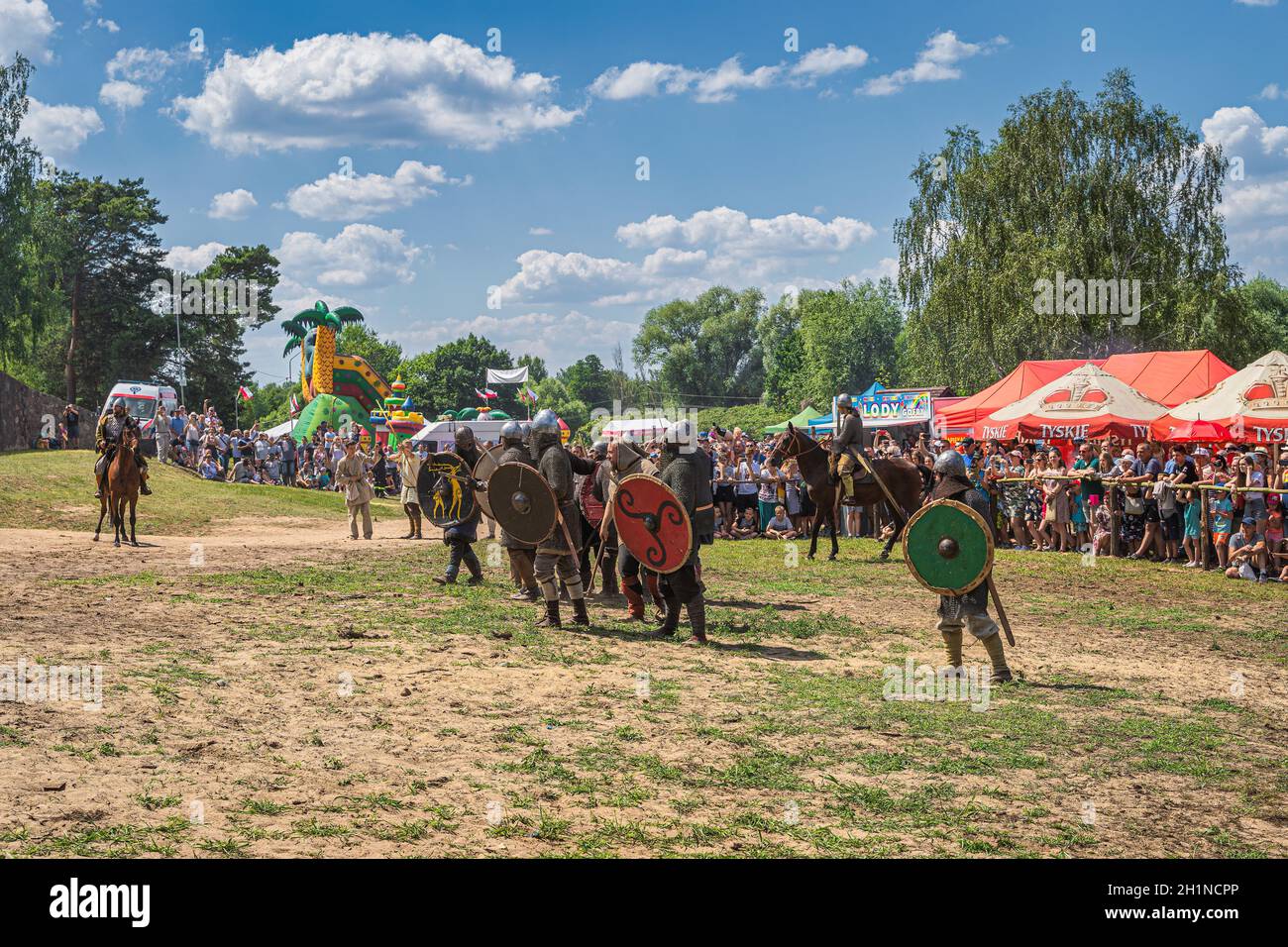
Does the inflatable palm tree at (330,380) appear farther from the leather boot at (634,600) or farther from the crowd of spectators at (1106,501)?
the leather boot at (634,600)

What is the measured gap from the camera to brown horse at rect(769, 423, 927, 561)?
1830 cm

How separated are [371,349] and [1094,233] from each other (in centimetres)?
8169

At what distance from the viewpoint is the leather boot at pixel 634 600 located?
11.5m

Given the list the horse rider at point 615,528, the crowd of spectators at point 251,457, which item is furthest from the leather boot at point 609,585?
the crowd of spectators at point 251,457

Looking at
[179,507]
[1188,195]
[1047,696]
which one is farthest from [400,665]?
[1188,195]

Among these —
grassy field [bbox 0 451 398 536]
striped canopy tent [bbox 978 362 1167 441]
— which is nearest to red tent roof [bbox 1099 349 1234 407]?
striped canopy tent [bbox 978 362 1167 441]

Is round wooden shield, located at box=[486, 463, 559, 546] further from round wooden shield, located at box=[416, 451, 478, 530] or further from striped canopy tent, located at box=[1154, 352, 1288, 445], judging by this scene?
striped canopy tent, located at box=[1154, 352, 1288, 445]

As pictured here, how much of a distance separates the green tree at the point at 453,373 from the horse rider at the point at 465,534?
87.2m

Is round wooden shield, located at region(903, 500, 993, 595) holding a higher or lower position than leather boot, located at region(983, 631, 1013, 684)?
higher

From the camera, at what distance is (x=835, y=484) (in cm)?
1861

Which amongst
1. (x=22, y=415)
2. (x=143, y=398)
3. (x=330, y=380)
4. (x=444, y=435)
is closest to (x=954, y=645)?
(x=444, y=435)

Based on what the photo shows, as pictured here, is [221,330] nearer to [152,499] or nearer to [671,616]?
[152,499]

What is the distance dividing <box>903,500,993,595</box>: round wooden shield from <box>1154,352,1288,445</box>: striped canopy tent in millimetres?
11698

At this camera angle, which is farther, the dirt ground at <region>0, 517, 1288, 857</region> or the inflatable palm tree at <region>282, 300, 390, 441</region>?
the inflatable palm tree at <region>282, 300, 390, 441</region>
